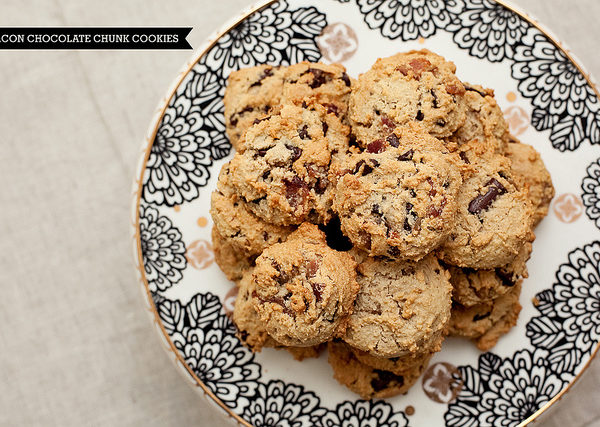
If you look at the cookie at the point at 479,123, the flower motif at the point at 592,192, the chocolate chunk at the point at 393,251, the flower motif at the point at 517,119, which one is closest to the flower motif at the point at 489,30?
the flower motif at the point at 517,119

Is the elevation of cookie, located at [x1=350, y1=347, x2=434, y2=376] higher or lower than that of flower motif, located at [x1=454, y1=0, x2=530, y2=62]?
lower

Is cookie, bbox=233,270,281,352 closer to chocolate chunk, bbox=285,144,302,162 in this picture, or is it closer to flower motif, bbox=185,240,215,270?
flower motif, bbox=185,240,215,270

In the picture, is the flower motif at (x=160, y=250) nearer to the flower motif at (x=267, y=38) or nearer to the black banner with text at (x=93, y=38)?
the flower motif at (x=267, y=38)

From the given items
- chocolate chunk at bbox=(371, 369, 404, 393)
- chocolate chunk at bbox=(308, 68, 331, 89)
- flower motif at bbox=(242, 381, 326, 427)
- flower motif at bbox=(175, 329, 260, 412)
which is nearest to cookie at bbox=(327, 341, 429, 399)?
chocolate chunk at bbox=(371, 369, 404, 393)

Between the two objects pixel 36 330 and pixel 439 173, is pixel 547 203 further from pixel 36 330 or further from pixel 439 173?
pixel 36 330

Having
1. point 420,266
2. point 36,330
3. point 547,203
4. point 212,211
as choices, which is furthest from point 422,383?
point 36,330

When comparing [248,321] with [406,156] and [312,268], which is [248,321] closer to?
[312,268]

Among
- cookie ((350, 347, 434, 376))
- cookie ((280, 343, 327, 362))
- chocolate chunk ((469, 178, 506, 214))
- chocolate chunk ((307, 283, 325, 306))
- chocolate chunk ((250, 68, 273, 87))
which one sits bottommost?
cookie ((350, 347, 434, 376))
